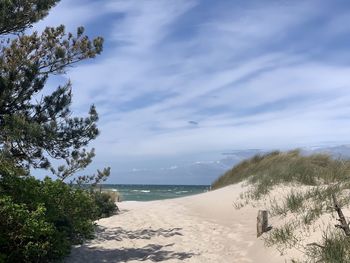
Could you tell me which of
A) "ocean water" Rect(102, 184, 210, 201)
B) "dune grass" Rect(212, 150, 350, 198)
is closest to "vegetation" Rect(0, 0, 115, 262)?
"dune grass" Rect(212, 150, 350, 198)

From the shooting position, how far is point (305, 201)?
12.4m

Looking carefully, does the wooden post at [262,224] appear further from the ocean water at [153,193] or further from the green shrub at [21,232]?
the ocean water at [153,193]

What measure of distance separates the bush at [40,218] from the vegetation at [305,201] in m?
4.41

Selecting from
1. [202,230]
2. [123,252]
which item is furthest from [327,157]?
[123,252]

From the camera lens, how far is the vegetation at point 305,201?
8508mm

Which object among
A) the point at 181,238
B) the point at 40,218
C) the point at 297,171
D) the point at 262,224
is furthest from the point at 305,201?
the point at 40,218

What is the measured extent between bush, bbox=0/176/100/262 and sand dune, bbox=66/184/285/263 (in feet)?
3.33

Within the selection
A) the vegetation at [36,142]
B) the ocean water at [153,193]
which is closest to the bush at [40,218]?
the vegetation at [36,142]

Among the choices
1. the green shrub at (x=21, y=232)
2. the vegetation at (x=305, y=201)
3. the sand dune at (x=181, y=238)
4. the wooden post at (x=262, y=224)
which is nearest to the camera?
the green shrub at (x=21, y=232)

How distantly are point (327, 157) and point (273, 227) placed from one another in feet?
39.4

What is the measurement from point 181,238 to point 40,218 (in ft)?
17.1

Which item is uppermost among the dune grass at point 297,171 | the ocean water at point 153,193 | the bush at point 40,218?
Answer: the dune grass at point 297,171

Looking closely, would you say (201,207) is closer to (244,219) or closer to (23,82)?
(244,219)

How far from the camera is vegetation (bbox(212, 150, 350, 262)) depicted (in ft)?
27.9
